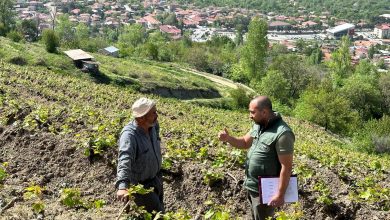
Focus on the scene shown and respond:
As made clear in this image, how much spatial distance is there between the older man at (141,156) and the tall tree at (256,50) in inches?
1756

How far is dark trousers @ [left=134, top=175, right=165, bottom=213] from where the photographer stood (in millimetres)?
4953

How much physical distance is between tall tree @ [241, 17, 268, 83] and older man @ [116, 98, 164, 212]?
146 feet

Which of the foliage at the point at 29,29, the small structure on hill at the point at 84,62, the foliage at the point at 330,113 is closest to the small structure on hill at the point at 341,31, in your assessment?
the foliage at the point at 29,29

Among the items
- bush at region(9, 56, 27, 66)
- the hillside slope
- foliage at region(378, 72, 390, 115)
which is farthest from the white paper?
foliage at region(378, 72, 390, 115)

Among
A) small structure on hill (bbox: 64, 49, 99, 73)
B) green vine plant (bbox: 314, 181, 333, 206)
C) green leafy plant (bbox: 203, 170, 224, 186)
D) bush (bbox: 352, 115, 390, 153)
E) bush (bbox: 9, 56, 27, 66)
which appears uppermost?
green leafy plant (bbox: 203, 170, 224, 186)

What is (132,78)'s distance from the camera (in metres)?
34.2

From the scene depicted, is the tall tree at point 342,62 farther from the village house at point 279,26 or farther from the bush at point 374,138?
the village house at point 279,26

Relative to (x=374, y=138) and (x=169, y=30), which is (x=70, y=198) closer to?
(x=374, y=138)

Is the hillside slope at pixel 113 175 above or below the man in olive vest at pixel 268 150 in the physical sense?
below

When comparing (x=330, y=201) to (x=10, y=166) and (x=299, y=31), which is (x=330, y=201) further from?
(x=299, y=31)

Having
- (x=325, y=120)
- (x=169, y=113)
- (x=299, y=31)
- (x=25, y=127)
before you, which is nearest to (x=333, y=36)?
(x=299, y=31)

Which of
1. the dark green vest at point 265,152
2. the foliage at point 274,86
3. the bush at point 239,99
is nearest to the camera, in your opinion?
the dark green vest at point 265,152

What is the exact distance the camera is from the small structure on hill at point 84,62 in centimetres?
3181

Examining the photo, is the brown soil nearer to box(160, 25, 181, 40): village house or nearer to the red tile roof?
box(160, 25, 181, 40): village house
